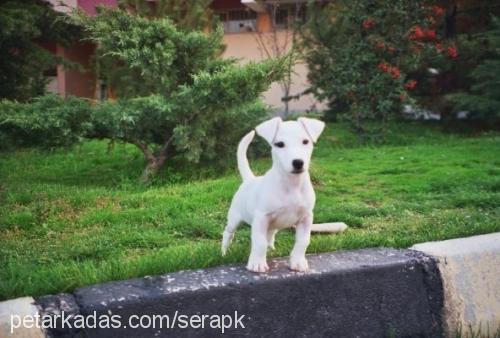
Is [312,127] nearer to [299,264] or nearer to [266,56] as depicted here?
[299,264]

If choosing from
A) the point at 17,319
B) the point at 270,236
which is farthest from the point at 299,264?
the point at 17,319

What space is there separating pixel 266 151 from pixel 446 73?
293 inches

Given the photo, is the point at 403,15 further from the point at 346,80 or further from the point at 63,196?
the point at 63,196

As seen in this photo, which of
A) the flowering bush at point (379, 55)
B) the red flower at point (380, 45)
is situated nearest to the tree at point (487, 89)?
the flowering bush at point (379, 55)

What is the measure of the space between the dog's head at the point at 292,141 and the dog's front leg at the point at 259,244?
0.28 m

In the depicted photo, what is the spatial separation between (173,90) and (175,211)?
222 centimetres

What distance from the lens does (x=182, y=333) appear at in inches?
98.1

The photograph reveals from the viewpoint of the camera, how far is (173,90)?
630 cm

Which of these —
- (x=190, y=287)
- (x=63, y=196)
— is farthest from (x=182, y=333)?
(x=63, y=196)

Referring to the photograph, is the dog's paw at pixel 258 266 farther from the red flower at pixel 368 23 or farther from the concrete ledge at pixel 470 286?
the red flower at pixel 368 23

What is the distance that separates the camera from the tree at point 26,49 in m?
8.87

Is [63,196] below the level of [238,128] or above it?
below

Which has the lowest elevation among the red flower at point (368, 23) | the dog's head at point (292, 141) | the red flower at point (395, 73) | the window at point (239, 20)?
the dog's head at point (292, 141)

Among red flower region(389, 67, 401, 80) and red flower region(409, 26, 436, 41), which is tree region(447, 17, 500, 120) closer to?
red flower region(409, 26, 436, 41)
